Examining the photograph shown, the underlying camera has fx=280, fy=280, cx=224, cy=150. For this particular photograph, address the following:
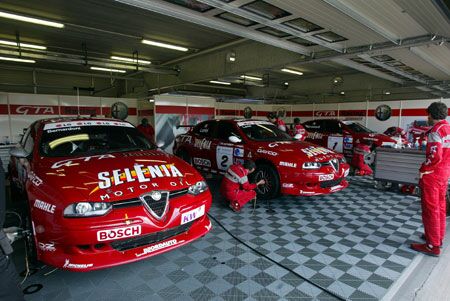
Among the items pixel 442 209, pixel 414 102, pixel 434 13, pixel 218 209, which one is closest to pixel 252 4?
pixel 434 13

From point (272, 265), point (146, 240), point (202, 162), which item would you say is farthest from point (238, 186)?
point (146, 240)

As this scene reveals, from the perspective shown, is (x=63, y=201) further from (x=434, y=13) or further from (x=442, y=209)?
(x=434, y=13)

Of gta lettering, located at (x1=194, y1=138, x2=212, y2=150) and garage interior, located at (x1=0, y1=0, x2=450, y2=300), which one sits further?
gta lettering, located at (x1=194, y1=138, x2=212, y2=150)

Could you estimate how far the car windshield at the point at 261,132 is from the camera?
5.32 metres

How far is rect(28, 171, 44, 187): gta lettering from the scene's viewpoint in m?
2.48

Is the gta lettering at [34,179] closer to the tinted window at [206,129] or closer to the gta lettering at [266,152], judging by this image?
the gta lettering at [266,152]

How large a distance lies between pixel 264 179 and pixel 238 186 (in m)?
0.67

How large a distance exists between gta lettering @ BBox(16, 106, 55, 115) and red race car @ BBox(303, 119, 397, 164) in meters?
8.99

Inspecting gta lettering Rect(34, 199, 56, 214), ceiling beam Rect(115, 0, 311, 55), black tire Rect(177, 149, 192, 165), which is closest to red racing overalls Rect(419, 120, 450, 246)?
ceiling beam Rect(115, 0, 311, 55)

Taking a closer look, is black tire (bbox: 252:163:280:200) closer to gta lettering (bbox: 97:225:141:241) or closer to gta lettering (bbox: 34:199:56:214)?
gta lettering (bbox: 97:225:141:241)

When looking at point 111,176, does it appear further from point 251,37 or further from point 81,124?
point 251,37

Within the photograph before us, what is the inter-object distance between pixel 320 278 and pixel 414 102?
10.4 meters

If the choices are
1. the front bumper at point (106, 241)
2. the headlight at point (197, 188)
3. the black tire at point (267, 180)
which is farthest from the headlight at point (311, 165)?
the front bumper at point (106, 241)

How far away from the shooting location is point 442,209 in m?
3.01
